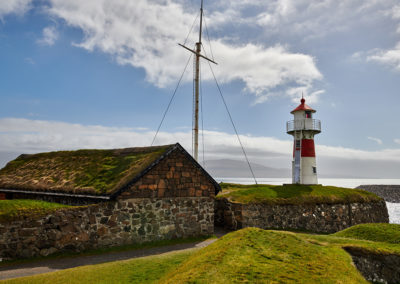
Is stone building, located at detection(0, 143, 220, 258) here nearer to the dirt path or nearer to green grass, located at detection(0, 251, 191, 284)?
the dirt path

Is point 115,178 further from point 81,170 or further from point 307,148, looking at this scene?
point 307,148

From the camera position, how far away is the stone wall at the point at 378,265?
8.02m

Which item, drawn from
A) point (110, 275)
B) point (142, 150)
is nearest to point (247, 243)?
point (110, 275)

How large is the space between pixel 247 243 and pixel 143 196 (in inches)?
327

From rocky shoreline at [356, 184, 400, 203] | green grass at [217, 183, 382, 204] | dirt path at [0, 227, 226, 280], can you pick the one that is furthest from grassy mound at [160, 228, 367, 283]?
rocky shoreline at [356, 184, 400, 203]

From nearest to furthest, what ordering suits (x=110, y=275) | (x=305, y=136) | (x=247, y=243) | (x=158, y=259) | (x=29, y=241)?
(x=247, y=243), (x=110, y=275), (x=158, y=259), (x=29, y=241), (x=305, y=136)

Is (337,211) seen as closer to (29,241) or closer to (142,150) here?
(142,150)

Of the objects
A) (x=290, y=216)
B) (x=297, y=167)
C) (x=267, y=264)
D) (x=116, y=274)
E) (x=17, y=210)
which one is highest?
(x=297, y=167)

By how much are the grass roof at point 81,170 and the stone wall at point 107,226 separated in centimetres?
133

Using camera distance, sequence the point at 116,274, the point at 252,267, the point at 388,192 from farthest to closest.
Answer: the point at 388,192
the point at 116,274
the point at 252,267

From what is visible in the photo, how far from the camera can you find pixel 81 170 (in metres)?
17.5

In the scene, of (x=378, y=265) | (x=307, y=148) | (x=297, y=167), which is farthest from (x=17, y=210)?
(x=307, y=148)

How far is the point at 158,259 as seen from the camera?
33.4ft

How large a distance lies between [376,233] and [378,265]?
3994 mm
